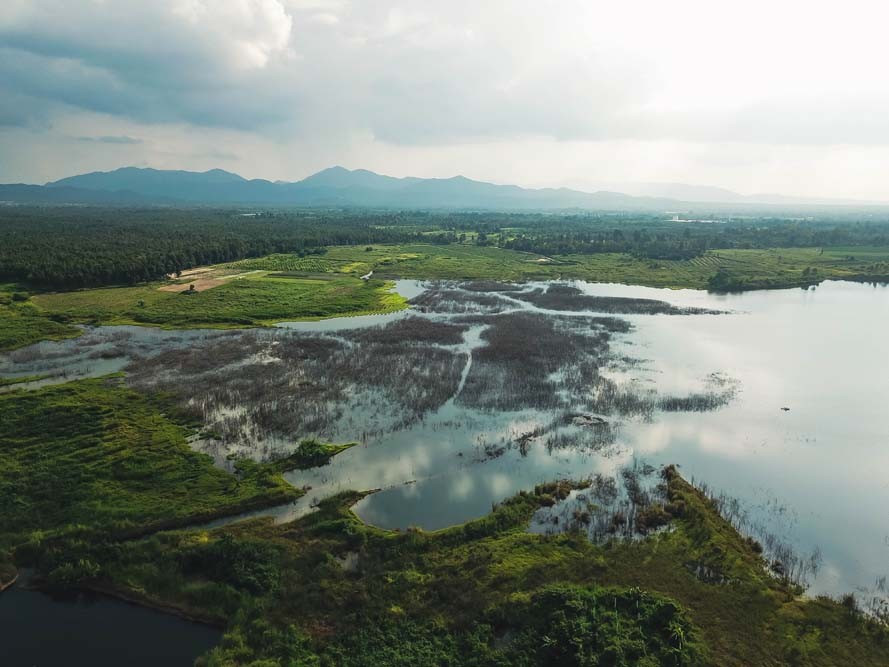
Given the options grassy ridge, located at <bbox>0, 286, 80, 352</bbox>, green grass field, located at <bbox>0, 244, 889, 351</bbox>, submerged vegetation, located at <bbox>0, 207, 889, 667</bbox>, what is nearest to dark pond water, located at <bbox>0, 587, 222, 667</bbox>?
submerged vegetation, located at <bbox>0, 207, 889, 667</bbox>

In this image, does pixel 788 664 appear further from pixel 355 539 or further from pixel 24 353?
pixel 24 353

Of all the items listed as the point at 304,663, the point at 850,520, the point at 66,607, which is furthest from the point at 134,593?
the point at 850,520

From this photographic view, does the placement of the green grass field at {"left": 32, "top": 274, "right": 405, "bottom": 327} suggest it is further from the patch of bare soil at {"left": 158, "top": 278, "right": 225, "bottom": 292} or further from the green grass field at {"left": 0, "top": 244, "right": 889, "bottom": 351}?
the patch of bare soil at {"left": 158, "top": 278, "right": 225, "bottom": 292}

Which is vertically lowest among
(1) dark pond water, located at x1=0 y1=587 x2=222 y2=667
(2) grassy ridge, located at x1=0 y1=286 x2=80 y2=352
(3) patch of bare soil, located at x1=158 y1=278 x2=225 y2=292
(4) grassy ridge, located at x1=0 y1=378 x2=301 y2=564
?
(1) dark pond water, located at x1=0 y1=587 x2=222 y2=667

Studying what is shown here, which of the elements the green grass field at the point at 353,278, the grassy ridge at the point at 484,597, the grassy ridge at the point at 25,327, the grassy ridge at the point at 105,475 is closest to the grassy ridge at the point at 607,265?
the green grass field at the point at 353,278

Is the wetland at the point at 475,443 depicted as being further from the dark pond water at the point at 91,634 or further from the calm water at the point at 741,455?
the dark pond water at the point at 91,634

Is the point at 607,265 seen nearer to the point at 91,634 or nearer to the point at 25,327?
the point at 25,327
